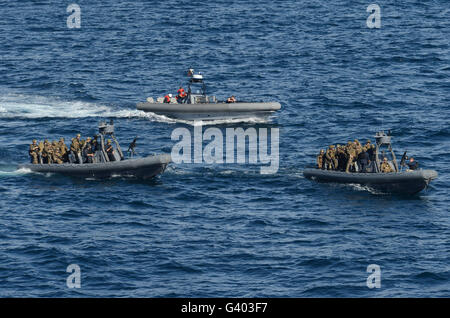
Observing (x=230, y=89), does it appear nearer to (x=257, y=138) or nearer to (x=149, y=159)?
(x=257, y=138)

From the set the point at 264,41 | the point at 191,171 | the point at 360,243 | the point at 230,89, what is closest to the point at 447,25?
the point at 264,41

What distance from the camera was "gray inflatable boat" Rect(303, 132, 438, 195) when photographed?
53938 mm

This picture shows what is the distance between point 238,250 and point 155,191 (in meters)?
10.2

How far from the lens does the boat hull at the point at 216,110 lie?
7106 cm

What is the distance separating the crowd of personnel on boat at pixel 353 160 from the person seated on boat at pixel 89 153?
12.4 m

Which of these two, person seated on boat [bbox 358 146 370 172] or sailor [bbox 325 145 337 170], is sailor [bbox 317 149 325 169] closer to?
sailor [bbox 325 145 337 170]

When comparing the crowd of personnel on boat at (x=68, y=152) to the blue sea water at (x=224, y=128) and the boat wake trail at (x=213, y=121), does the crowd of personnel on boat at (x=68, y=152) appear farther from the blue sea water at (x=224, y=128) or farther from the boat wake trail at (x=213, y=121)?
the boat wake trail at (x=213, y=121)

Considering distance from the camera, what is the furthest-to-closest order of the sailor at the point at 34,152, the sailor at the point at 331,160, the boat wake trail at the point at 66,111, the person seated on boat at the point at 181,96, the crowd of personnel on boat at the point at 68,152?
1. the person seated on boat at the point at 181,96
2. the boat wake trail at the point at 66,111
3. the sailor at the point at 34,152
4. the crowd of personnel on boat at the point at 68,152
5. the sailor at the point at 331,160

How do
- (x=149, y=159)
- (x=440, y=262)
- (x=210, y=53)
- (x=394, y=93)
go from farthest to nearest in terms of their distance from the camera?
(x=210, y=53)
(x=394, y=93)
(x=149, y=159)
(x=440, y=262)

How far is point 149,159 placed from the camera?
186 feet

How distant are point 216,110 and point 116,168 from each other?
15533 mm

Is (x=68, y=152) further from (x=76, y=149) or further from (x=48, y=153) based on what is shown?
(x=48, y=153)

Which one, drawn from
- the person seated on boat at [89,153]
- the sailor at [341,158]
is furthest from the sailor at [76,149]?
the sailor at [341,158]
